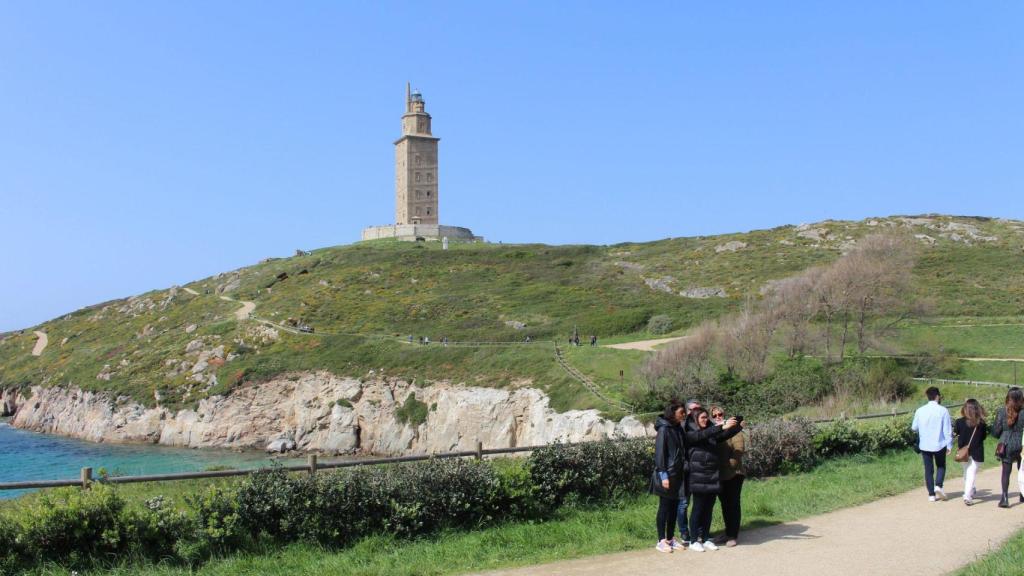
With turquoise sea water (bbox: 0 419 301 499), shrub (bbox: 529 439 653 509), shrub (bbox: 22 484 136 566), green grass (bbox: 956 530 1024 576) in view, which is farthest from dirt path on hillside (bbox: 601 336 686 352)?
shrub (bbox: 22 484 136 566)

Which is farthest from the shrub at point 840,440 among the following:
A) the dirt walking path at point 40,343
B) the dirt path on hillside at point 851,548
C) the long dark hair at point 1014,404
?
the dirt walking path at point 40,343

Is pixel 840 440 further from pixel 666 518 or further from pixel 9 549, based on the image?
pixel 9 549

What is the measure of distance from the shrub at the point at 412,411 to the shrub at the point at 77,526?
37074mm

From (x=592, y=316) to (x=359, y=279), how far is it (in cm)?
3391

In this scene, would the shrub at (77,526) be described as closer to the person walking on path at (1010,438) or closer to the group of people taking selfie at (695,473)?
the group of people taking selfie at (695,473)

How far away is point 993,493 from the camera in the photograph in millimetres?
13406

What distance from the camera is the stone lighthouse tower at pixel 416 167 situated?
119500 millimetres

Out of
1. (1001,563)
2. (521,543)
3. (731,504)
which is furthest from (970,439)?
(521,543)

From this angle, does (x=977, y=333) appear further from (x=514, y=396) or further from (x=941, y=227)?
(x=941, y=227)

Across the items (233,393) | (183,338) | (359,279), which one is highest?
(359,279)

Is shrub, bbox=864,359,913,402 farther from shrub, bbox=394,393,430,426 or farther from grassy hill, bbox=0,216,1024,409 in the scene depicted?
shrub, bbox=394,393,430,426

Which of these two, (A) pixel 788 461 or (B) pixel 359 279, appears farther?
(B) pixel 359 279

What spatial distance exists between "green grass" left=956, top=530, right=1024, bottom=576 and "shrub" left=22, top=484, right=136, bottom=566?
10.00m

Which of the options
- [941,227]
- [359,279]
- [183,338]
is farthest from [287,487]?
[941,227]
